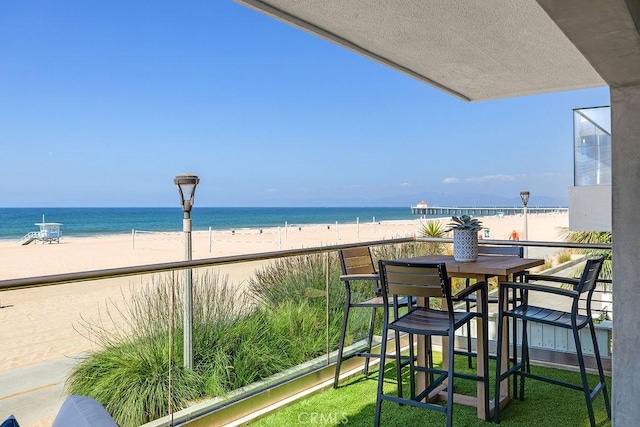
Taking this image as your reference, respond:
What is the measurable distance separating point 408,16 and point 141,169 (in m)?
42.0

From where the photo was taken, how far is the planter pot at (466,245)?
3.50 metres

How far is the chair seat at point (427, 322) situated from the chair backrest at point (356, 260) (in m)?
0.85

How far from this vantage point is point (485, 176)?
159 ft

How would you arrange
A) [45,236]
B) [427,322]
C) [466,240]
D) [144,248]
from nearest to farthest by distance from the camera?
[427,322], [466,240], [144,248], [45,236]

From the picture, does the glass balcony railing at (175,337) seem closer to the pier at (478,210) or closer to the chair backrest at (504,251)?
the chair backrest at (504,251)

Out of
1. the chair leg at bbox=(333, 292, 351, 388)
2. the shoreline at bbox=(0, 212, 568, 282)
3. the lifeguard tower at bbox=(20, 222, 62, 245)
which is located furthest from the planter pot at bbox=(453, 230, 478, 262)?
the lifeguard tower at bbox=(20, 222, 62, 245)

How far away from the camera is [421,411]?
133 inches

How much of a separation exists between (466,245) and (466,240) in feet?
0.11

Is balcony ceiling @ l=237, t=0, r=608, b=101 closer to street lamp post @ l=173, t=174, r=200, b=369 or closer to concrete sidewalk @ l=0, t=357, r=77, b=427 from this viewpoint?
street lamp post @ l=173, t=174, r=200, b=369

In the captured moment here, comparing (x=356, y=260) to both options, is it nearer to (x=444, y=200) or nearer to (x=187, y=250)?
(x=187, y=250)

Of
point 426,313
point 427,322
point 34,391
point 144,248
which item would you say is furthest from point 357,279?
point 144,248

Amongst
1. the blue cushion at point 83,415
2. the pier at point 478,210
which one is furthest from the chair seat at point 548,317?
the pier at point 478,210

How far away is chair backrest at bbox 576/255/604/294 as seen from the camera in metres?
2.95

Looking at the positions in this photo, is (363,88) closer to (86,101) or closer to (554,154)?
(554,154)
